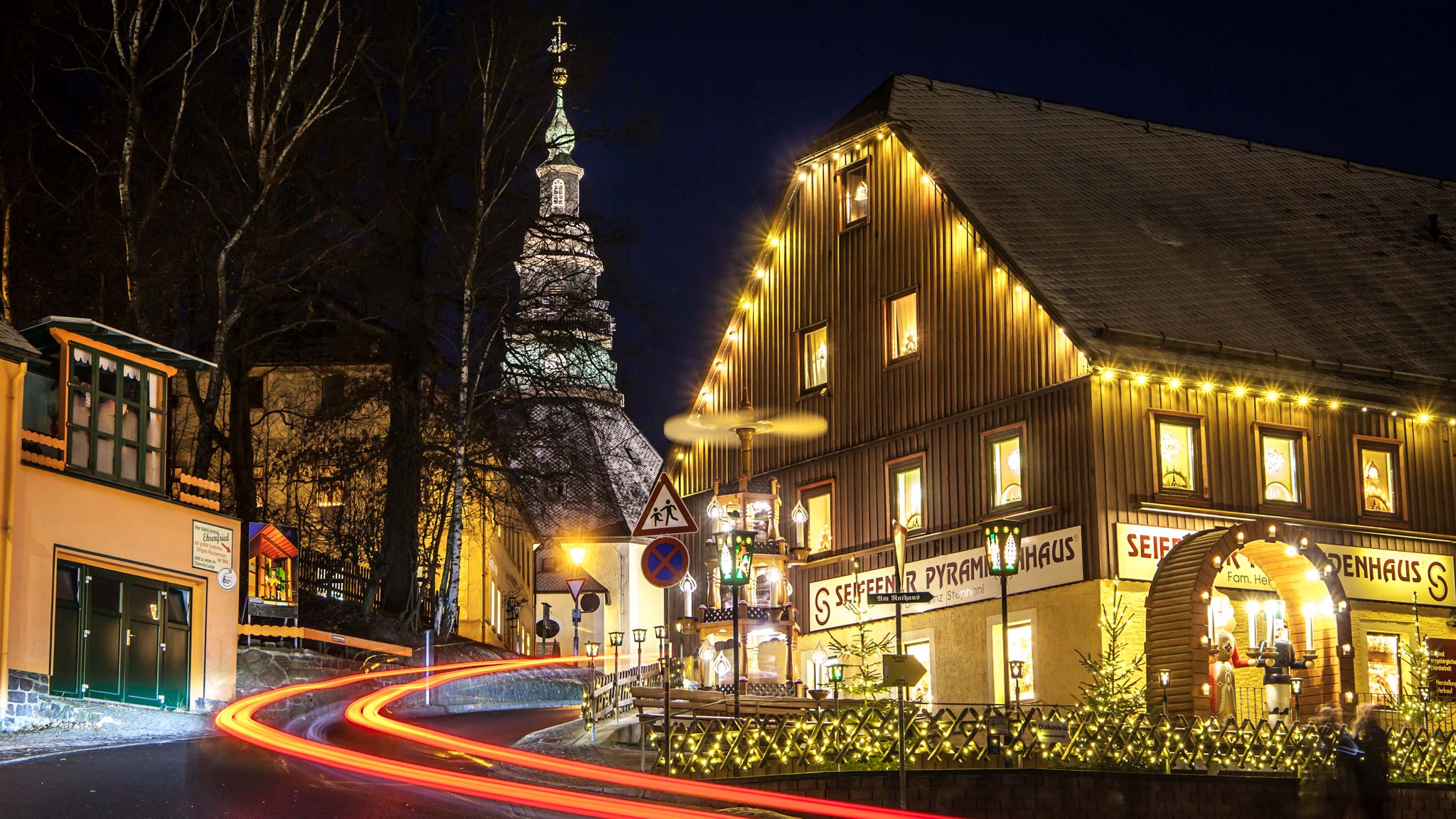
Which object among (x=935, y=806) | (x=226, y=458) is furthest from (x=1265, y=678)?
(x=226, y=458)

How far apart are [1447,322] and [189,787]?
96.8ft

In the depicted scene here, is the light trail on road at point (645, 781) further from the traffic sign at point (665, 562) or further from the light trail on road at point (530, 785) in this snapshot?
the traffic sign at point (665, 562)

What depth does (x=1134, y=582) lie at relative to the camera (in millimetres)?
30891

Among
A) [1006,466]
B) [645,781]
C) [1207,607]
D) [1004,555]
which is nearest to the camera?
[645,781]

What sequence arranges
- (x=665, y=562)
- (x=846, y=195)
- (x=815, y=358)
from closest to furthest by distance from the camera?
(x=665, y=562) < (x=846, y=195) < (x=815, y=358)

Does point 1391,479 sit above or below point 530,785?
above

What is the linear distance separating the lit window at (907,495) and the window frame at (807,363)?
3391mm

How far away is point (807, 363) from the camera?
131 feet

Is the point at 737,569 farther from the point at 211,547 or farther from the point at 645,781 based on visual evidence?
the point at 211,547

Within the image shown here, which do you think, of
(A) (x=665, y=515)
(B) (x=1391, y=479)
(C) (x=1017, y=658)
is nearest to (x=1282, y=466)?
(B) (x=1391, y=479)

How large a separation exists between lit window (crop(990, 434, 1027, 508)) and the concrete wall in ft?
44.4

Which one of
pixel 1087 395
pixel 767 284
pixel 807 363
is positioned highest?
pixel 767 284

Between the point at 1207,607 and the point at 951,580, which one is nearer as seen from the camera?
the point at 1207,607

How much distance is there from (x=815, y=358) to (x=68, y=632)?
18.2 metres
